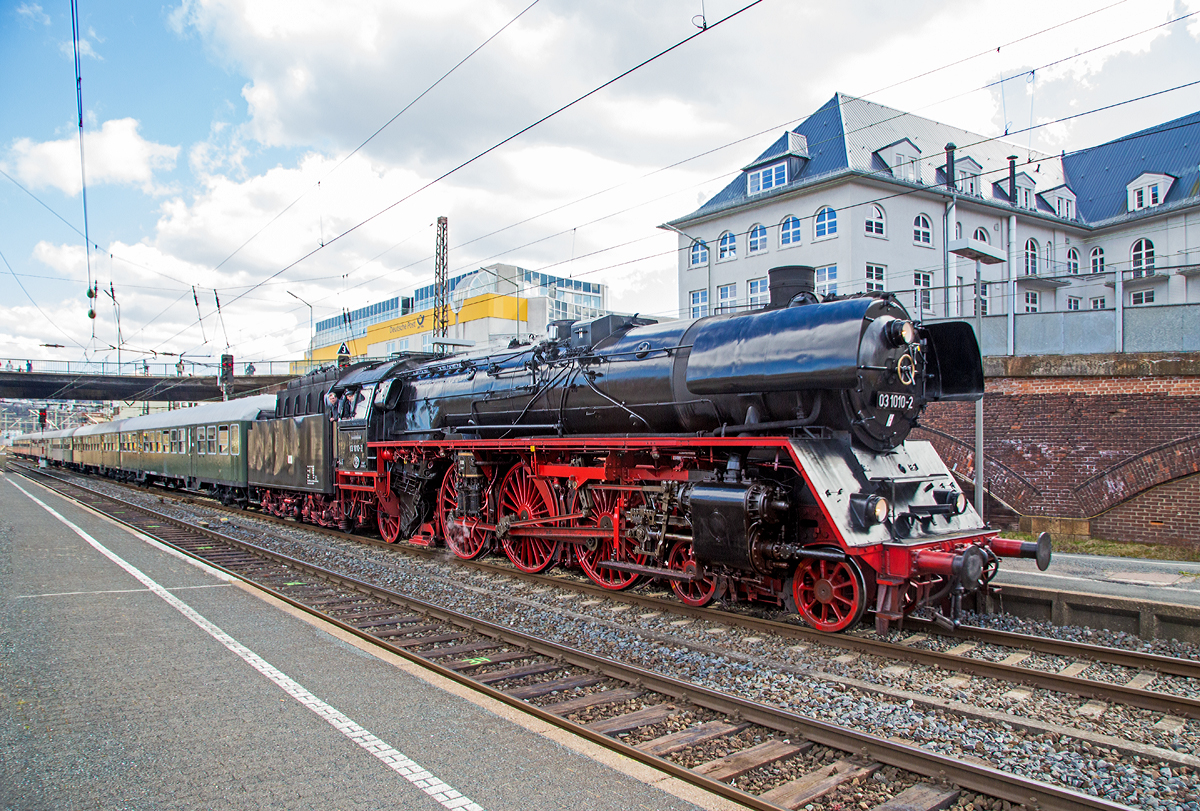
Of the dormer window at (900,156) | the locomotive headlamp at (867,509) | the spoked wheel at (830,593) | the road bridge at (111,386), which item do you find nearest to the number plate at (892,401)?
the locomotive headlamp at (867,509)

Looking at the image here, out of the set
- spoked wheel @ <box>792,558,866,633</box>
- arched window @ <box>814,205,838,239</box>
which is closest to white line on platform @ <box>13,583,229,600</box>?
spoked wheel @ <box>792,558,866,633</box>

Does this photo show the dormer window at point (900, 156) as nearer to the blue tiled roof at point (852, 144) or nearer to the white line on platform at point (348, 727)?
the blue tiled roof at point (852, 144)

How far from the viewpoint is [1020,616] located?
8078mm

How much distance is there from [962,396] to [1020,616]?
8.40ft

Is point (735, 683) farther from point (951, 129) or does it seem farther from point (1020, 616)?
point (951, 129)

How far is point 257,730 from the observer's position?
4617mm

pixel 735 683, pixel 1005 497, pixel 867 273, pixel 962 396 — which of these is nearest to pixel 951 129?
pixel 867 273

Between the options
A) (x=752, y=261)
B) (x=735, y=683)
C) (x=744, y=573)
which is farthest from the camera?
(x=752, y=261)

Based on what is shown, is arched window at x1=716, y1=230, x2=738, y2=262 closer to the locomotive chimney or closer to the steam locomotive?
the steam locomotive

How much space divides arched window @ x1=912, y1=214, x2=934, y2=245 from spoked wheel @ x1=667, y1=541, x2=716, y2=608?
28.1 meters

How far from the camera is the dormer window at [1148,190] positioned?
3481 centimetres

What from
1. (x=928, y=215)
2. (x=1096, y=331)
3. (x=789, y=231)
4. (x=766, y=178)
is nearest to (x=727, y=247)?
(x=789, y=231)

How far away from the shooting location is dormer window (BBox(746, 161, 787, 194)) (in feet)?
109

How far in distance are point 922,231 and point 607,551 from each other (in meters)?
28.6
